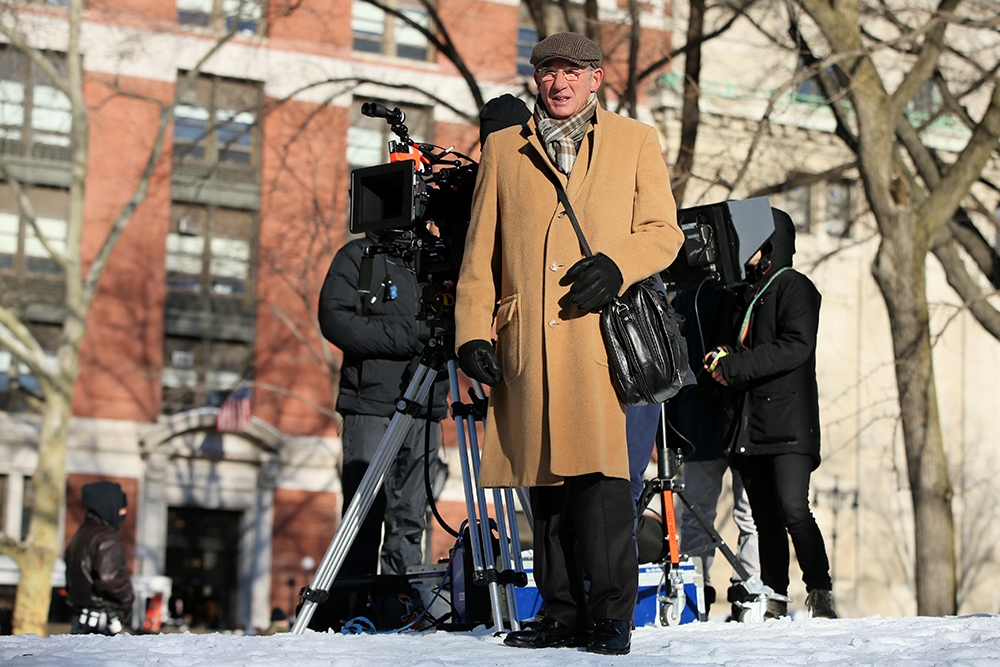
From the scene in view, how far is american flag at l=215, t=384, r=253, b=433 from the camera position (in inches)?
971

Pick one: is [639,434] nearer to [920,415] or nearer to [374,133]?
[920,415]

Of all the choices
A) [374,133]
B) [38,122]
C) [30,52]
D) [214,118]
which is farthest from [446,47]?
[38,122]

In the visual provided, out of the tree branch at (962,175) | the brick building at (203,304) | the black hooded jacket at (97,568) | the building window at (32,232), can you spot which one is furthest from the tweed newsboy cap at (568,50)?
the building window at (32,232)

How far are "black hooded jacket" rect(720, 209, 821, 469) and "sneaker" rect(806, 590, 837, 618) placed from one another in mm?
612

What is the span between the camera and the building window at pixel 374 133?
Answer: 26141 mm

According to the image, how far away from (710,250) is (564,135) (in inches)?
76.5

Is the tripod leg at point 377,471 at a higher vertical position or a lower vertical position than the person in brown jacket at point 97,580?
higher

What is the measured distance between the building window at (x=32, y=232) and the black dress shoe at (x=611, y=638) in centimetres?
2407

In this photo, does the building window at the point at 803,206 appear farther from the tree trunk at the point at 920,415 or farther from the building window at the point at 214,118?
the tree trunk at the point at 920,415

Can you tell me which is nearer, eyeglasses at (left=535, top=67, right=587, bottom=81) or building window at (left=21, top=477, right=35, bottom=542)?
eyeglasses at (left=535, top=67, right=587, bottom=81)

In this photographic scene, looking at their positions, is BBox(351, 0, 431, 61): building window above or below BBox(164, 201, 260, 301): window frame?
above

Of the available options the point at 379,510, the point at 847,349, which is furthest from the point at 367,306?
the point at 847,349

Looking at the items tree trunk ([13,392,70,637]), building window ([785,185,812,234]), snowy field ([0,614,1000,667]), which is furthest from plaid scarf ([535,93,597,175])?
building window ([785,185,812,234])

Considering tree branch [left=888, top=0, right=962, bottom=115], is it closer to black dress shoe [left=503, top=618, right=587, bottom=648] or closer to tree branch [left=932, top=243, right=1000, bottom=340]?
tree branch [left=932, top=243, right=1000, bottom=340]
